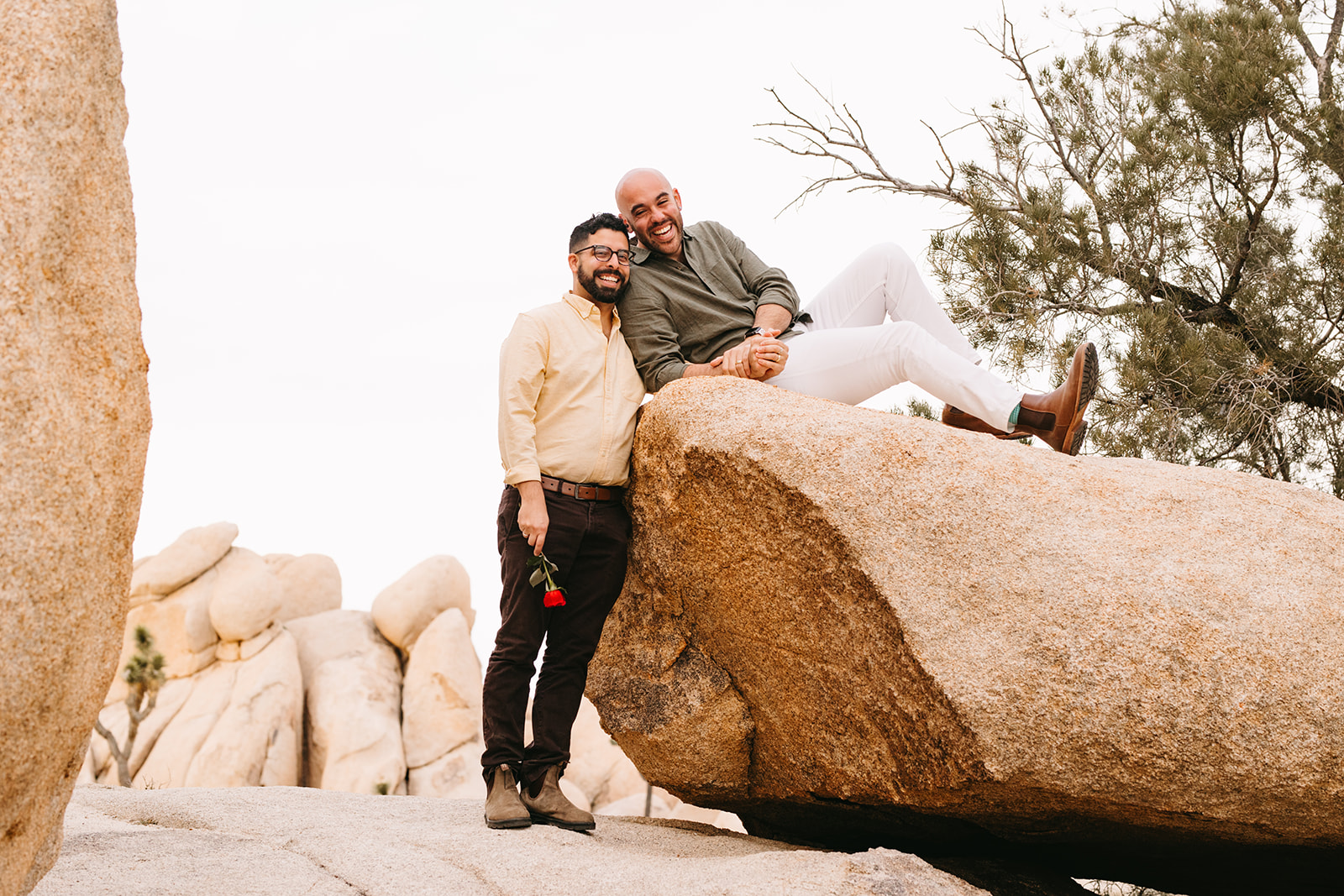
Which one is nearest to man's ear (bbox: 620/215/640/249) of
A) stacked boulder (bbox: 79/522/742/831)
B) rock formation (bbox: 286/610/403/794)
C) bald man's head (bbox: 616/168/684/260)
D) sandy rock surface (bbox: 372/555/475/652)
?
bald man's head (bbox: 616/168/684/260)

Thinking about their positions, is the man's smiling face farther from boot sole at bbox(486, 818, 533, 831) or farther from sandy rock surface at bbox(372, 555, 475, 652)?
sandy rock surface at bbox(372, 555, 475, 652)

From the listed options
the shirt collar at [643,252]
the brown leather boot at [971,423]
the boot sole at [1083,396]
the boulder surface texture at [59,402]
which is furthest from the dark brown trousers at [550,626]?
the boot sole at [1083,396]

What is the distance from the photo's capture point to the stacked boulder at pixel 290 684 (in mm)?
18281

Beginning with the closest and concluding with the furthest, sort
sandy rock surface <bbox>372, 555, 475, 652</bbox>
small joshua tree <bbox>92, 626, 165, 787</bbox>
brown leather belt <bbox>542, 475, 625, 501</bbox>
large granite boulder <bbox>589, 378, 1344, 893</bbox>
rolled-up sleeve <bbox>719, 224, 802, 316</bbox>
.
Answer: large granite boulder <bbox>589, 378, 1344, 893</bbox> → brown leather belt <bbox>542, 475, 625, 501</bbox> → rolled-up sleeve <bbox>719, 224, 802, 316</bbox> → small joshua tree <bbox>92, 626, 165, 787</bbox> → sandy rock surface <bbox>372, 555, 475, 652</bbox>

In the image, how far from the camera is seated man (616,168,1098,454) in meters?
4.71

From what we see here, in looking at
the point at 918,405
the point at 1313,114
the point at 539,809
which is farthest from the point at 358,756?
the point at 1313,114

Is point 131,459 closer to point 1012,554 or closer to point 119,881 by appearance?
point 119,881

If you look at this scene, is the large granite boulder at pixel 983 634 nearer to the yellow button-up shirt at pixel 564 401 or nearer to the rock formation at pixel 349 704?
the yellow button-up shirt at pixel 564 401

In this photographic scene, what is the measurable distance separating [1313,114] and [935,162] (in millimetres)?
3050

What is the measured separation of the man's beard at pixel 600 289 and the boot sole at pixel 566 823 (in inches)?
91.4

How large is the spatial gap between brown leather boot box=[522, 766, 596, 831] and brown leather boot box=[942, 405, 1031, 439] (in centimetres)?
239

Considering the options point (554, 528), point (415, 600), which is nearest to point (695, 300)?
point (554, 528)

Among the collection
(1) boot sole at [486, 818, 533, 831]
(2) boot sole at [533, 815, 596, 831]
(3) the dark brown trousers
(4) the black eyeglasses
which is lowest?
(2) boot sole at [533, 815, 596, 831]

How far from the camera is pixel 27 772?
2537 mm
